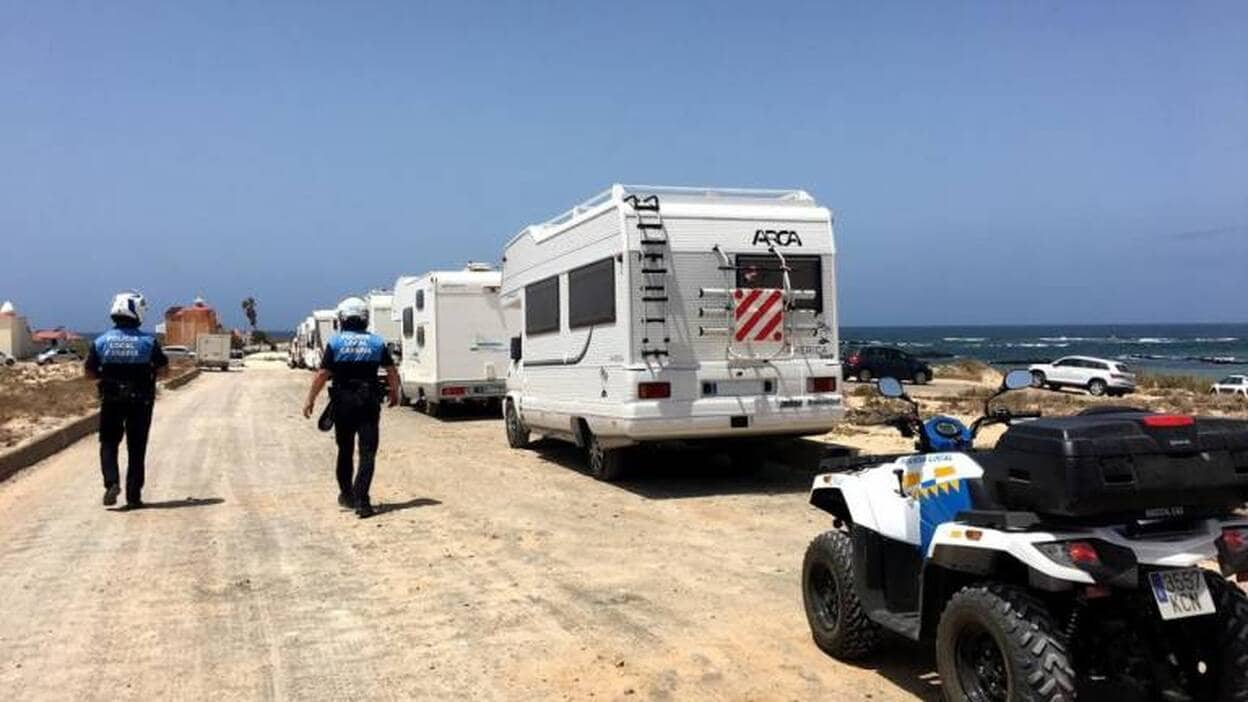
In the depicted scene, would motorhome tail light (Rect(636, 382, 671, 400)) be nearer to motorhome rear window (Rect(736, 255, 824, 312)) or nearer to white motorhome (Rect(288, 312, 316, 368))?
motorhome rear window (Rect(736, 255, 824, 312))

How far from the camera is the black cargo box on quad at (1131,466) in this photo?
348 centimetres

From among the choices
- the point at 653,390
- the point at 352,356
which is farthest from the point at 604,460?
the point at 352,356

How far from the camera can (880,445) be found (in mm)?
12500

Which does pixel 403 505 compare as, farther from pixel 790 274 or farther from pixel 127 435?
pixel 790 274

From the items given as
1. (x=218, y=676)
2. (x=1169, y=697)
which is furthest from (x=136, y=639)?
(x=1169, y=697)

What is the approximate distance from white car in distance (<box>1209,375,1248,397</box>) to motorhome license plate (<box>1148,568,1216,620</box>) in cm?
3956

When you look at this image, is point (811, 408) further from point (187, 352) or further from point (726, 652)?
point (187, 352)

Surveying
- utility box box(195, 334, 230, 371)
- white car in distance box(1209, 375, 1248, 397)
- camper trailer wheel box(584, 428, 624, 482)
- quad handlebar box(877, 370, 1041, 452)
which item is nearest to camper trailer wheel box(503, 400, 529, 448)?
camper trailer wheel box(584, 428, 624, 482)

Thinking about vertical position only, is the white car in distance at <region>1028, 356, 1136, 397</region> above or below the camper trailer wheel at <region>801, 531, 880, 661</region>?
below

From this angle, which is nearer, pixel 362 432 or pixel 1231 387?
pixel 362 432

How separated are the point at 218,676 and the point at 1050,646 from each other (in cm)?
374

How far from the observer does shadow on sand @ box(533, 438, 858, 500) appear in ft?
35.0

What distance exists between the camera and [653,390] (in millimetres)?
10016

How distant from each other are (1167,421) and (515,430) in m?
11.6
